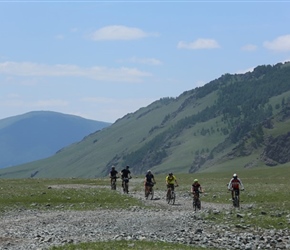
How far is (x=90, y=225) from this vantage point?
32.2m

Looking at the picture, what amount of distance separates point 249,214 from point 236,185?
11247 mm

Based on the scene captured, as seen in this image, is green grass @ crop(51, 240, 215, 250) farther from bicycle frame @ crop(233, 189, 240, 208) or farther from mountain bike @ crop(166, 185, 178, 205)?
mountain bike @ crop(166, 185, 178, 205)

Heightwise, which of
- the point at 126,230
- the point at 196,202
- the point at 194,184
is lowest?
the point at 126,230

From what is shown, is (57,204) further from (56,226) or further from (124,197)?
(56,226)

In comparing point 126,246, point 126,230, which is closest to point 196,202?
point 126,230

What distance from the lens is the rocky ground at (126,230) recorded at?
84.6 ft

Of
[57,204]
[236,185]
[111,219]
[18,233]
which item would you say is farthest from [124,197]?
[18,233]

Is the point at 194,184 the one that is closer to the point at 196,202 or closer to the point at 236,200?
the point at 196,202

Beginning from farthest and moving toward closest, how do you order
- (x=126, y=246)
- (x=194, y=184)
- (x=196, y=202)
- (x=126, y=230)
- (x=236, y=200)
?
1. (x=194, y=184)
2. (x=236, y=200)
3. (x=196, y=202)
4. (x=126, y=230)
5. (x=126, y=246)

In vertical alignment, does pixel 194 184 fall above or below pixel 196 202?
above

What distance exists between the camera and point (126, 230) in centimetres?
3017

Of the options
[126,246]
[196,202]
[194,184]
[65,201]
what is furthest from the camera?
[65,201]

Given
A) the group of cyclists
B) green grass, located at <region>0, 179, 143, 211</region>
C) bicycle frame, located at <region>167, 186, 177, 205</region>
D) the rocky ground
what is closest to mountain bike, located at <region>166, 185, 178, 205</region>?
bicycle frame, located at <region>167, 186, 177, 205</region>

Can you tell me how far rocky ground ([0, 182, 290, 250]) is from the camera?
25.8 meters
